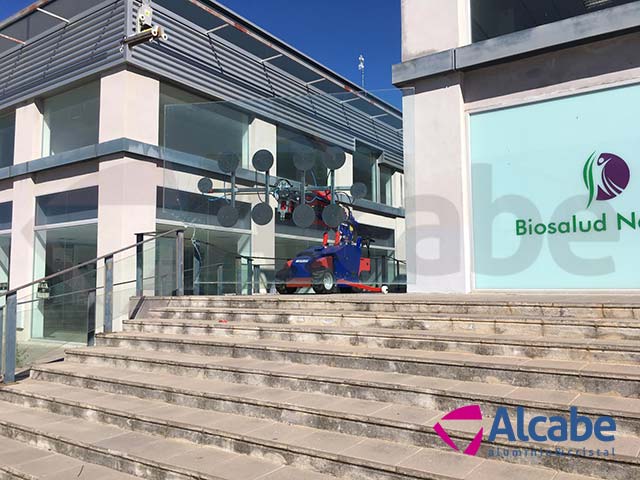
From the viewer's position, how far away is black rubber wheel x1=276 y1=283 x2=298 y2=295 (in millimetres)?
8781

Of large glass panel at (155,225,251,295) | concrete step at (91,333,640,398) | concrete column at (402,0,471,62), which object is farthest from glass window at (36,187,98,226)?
concrete column at (402,0,471,62)

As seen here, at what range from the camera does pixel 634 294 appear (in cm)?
642

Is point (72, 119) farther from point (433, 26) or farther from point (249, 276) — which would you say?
point (433, 26)

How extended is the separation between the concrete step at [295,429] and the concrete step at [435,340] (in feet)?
3.31

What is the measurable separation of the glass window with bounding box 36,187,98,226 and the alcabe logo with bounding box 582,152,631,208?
976cm

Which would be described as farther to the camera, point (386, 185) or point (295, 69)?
point (295, 69)

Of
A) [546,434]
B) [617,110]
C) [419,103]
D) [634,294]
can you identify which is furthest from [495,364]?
[419,103]

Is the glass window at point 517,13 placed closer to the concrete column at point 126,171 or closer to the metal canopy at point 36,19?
the concrete column at point 126,171

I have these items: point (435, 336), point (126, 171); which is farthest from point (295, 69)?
point (435, 336)

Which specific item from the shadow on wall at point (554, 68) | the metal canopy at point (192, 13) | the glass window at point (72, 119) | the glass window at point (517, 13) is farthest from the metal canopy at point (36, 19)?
the shadow on wall at point (554, 68)

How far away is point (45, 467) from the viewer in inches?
165

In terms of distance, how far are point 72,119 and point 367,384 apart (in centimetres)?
1158

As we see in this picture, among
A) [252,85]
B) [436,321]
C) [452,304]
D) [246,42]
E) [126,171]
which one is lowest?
[436,321]

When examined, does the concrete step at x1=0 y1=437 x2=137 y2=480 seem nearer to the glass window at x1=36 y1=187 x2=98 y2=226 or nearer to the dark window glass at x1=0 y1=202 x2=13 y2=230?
the glass window at x1=36 y1=187 x2=98 y2=226
